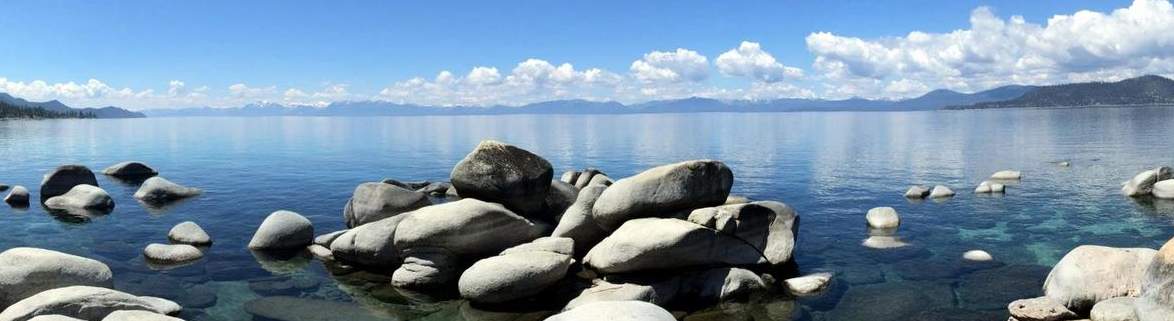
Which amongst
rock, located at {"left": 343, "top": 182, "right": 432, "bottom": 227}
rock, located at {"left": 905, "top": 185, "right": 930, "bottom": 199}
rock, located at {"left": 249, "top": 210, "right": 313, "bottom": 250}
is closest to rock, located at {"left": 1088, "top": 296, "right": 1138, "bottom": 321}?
rock, located at {"left": 343, "top": 182, "right": 432, "bottom": 227}

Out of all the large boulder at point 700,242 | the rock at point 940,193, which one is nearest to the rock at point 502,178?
the large boulder at point 700,242

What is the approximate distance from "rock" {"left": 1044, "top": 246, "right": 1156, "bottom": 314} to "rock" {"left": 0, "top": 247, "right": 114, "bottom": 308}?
2072 cm

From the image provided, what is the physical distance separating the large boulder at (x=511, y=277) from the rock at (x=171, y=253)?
30.6 ft

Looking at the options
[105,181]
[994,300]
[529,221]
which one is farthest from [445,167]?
[994,300]

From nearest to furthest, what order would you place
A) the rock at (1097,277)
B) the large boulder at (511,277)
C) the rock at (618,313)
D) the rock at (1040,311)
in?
the rock at (618,313)
the rock at (1040,311)
the rock at (1097,277)
the large boulder at (511,277)

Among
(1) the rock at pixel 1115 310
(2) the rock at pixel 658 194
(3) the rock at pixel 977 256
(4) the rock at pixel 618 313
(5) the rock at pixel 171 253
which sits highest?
(2) the rock at pixel 658 194

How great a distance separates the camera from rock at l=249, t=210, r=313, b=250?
21.2 meters

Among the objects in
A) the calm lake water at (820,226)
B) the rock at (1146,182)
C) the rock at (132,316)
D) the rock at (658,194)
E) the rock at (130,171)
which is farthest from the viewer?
the rock at (130,171)

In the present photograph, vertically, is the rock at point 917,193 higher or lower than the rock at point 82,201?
higher

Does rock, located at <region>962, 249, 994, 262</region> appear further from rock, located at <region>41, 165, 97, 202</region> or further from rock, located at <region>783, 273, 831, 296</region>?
rock, located at <region>41, 165, 97, 202</region>

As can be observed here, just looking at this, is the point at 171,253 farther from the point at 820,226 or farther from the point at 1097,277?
the point at 1097,277

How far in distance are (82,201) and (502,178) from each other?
20.6m

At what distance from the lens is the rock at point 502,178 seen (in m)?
20.3

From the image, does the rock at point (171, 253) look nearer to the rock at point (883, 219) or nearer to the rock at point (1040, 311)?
the rock at point (1040, 311)
